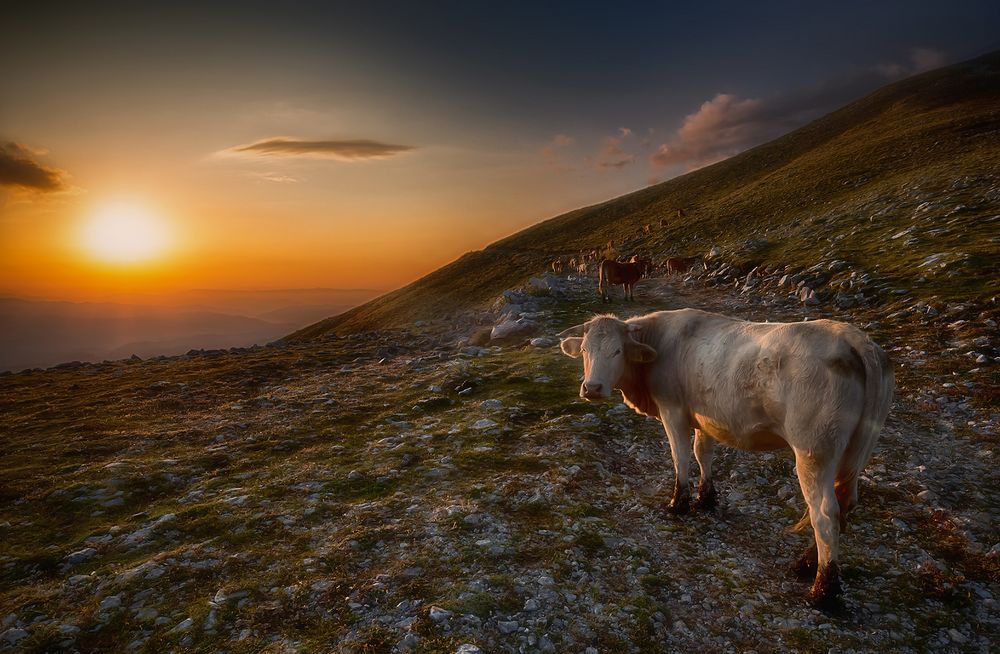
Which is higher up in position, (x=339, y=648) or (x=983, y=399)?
(x=339, y=648)

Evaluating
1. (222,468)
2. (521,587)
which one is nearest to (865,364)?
(521,587)

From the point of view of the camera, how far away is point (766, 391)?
20.2 ft

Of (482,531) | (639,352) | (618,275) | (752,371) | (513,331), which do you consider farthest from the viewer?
(618,275)

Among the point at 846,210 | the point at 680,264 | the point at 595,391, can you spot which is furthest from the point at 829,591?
the point at 846,210

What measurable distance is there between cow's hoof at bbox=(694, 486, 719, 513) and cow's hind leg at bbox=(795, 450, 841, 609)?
233cm

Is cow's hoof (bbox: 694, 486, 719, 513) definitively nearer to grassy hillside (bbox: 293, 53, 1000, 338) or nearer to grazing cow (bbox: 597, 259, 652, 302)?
grassy hillside (bbox: 293, 53, 1000, 338)

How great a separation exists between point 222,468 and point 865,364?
12.3 metres

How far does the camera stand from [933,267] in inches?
750

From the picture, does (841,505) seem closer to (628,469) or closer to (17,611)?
(628,469)

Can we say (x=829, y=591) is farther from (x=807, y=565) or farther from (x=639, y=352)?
(x=639, y=352)

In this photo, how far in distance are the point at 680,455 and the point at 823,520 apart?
8.09 ft

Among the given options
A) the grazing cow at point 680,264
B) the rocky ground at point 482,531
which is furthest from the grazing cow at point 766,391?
the grazing cow at point 680,264

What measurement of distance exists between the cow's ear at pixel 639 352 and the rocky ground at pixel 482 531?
269cm

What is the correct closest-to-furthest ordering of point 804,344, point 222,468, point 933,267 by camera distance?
1. point 804,344
2. point 222,468
3. point 933,267
